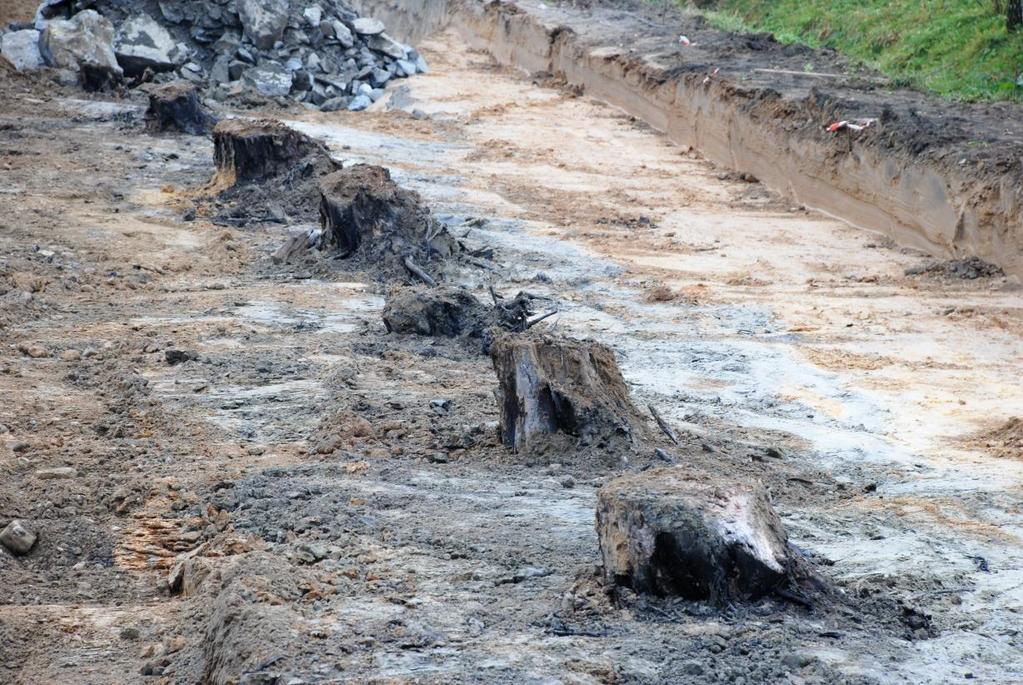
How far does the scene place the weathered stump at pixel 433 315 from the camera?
7.89 metres

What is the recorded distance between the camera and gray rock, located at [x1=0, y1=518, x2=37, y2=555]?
15.8 ft

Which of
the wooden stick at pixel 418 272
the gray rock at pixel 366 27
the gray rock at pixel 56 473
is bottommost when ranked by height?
the gray rock at pixel 56 473

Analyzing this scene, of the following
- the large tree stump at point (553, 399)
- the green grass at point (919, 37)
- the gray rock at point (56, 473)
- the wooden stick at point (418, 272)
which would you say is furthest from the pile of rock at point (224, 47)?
the large tree stump at point (553, 399)

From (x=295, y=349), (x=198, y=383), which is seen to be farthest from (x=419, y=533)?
(x=295, y=349)

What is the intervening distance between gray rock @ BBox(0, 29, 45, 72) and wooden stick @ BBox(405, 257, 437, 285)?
10.5 metres

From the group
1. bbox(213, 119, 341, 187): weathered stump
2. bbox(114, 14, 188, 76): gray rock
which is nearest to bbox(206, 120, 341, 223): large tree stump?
bbox(213, 119, 341, 187): weathered stump

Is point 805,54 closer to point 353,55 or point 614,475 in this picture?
point 353,55

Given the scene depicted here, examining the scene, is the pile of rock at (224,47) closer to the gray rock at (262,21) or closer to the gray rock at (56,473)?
the gray rock at (262,21)

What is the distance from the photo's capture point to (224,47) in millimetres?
19906

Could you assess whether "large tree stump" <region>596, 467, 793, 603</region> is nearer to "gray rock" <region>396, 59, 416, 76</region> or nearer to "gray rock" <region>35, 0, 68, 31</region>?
"gray rock" <region>35, 0, 68, 31</region>

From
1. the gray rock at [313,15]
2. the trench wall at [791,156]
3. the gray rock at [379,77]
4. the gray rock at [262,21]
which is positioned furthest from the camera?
the gray rock at [313,15]

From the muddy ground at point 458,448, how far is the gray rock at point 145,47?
5.66 m

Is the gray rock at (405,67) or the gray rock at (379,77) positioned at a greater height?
the gray rock at (405,67)

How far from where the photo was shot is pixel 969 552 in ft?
15.5
